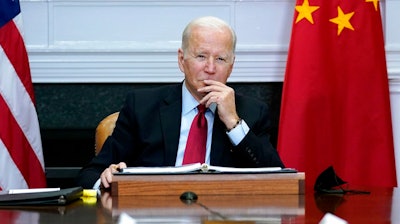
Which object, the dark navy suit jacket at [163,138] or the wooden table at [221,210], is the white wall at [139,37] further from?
the wooden table at [221,210]

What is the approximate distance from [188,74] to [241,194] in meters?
0.91

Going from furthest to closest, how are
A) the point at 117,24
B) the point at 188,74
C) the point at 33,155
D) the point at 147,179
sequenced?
1. the point at 117,24
2. the point at 33,155
3. the point at 188,74
4. the point at 147,179

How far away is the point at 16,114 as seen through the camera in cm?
438

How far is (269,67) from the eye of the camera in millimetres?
4957

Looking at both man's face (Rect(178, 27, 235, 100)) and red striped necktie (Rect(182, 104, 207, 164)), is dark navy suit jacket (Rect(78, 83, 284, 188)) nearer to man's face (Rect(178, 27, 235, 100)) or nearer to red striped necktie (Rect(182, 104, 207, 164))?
red striped necktie (Rect(182, 104, 207, 164))

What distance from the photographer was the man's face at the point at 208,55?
357 centimetres

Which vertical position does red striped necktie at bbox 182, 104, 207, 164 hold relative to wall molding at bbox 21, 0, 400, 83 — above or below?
below

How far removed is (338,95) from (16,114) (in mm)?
1720

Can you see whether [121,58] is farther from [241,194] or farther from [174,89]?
[241,194]

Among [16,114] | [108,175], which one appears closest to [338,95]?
[16,114]

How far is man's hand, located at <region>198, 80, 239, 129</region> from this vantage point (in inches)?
137

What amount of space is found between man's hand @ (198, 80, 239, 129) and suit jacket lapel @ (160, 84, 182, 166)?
6.4 inches

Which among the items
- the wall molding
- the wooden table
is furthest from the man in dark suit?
the wall molding

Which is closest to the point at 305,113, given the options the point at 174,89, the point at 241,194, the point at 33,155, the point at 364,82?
the point at 364,82
